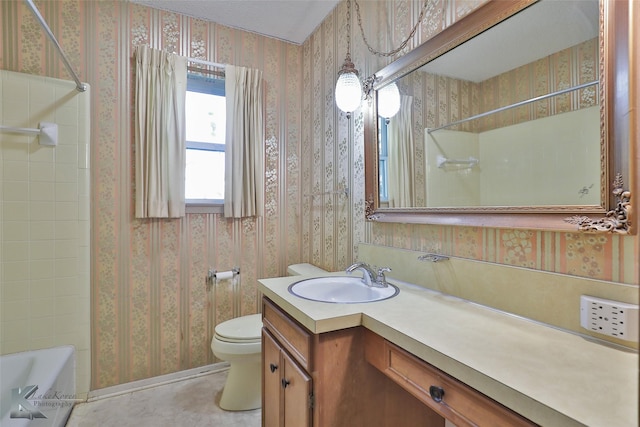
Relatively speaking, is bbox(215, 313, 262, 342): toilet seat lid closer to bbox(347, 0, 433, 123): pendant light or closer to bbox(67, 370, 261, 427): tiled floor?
bbox(67, 370, 261, 427): tiled floor

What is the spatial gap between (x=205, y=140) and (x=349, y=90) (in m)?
1.23

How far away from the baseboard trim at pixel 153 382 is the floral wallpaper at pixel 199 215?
0.04 metres

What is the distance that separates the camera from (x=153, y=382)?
2.07 metres

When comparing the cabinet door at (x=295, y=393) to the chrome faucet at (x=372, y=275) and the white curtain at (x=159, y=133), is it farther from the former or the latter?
the white curtain at (x=159, y=133)

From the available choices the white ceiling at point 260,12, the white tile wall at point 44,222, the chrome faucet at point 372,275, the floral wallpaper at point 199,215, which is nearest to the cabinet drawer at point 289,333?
the chrome faucet at point 372,275

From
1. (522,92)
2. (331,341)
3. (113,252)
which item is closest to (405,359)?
(331,341)

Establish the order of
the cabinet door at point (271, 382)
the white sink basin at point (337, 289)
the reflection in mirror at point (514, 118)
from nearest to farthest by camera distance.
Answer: the reflection in mirror at point (514, 118) → the cabinet door at point (271, 382) → the white sink basin at point (337, 289)

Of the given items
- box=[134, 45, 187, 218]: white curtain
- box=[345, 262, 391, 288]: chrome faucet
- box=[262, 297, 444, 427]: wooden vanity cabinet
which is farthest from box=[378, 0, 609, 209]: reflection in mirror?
box=[134, 45, 187, 218]: white curtain

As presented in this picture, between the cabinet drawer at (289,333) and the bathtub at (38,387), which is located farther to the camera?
the bathtub at (38,387)

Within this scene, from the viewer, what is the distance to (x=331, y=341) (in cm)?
102

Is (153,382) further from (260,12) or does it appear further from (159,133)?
(260,12)

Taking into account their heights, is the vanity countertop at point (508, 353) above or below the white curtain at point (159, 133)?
below

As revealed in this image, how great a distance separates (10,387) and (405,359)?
1.99 m

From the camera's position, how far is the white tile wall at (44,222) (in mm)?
1719
